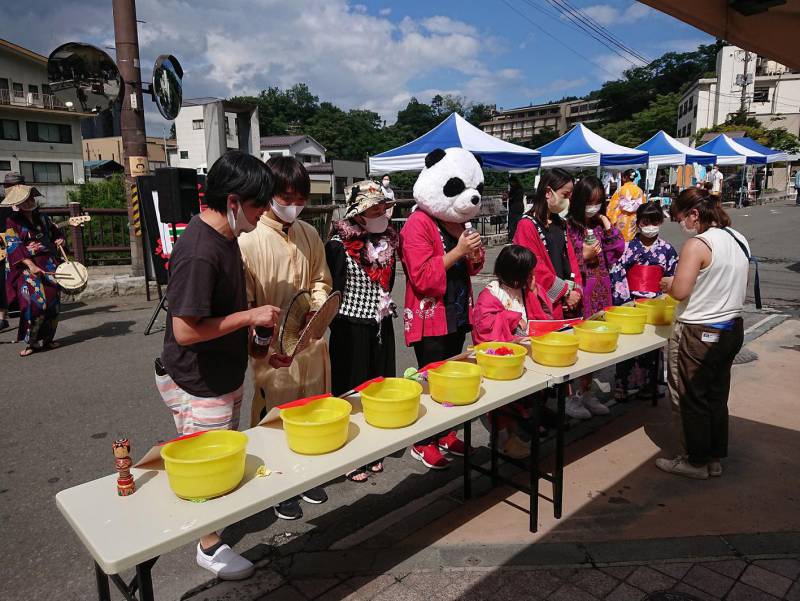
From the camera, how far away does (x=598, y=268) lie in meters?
4.27

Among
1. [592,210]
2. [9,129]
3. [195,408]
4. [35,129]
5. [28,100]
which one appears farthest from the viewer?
[35,129]

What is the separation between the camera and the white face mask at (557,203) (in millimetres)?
3766

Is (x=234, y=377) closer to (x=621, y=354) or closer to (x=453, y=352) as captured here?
(x=453, y=352)

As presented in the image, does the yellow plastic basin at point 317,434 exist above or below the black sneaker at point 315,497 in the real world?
above

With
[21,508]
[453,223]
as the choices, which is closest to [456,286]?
[453,223]

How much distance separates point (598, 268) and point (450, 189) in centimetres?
170

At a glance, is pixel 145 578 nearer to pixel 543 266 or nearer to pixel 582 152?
pixel 543 266

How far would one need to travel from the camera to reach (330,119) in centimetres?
8281

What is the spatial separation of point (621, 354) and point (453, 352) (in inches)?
39.8

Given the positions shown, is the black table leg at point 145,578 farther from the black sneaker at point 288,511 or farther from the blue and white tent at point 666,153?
the blue and white tent at point 666,153

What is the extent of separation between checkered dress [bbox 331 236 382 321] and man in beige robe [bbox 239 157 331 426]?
0.27m

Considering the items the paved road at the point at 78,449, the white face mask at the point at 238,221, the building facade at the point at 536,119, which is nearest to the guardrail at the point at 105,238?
the paved road at the point at 78,449

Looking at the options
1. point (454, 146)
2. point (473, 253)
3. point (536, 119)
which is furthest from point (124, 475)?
point (536, 119)

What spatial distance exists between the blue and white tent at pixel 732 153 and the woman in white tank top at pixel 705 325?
25.2 metres
